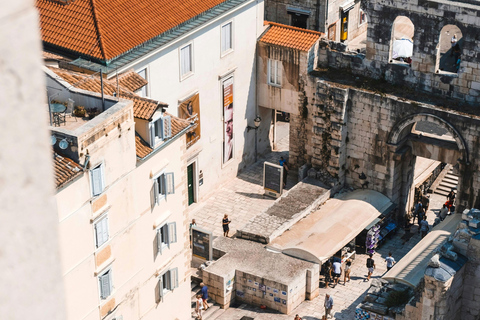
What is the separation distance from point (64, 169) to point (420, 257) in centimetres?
1860

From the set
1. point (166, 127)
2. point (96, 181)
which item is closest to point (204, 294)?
point (166, 127)

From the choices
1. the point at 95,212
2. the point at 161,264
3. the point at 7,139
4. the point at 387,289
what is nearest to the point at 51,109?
the point at 95,212

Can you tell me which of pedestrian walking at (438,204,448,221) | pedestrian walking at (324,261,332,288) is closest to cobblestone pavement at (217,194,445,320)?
pedestrian walking at (324,261,332,288)

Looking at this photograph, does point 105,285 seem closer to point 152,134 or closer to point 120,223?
point 120,223

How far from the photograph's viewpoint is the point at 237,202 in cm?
4278

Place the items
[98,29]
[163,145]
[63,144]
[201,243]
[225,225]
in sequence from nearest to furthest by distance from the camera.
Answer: [63,144], [163,145], [98,29], [201,243], [225,225]

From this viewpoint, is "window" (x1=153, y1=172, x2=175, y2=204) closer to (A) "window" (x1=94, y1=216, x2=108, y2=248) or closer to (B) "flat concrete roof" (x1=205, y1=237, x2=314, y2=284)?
(A) "window" (x1=94, y1=216, x2=108, y2=248)

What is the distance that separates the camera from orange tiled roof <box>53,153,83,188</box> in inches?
900

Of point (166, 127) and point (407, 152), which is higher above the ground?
point (166, 127)

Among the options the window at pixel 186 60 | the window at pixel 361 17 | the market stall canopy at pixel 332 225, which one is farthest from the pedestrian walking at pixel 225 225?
the window at pixel 361 17

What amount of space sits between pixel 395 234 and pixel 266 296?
994 cm

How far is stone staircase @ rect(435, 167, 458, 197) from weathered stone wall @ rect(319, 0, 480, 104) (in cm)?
749

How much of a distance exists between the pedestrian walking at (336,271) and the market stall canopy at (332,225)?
2.66ft

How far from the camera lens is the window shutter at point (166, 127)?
28.5 meters
